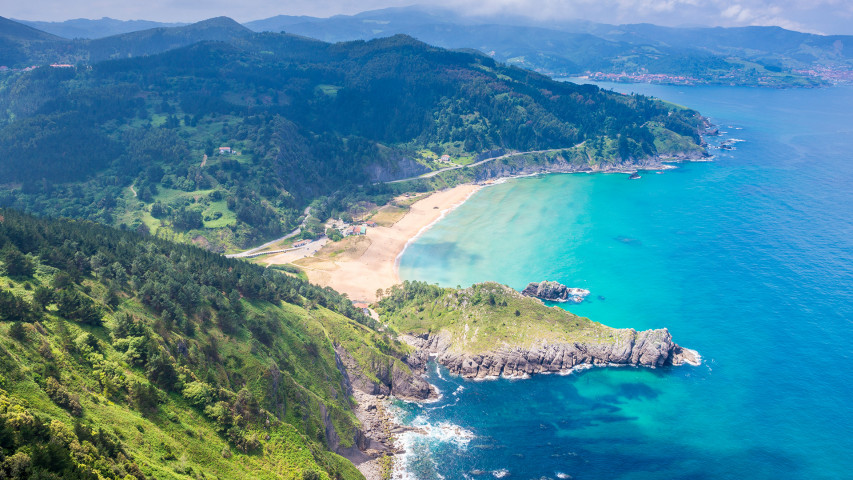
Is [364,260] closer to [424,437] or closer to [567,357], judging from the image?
[567,357]

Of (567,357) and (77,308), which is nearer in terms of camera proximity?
(77,308)

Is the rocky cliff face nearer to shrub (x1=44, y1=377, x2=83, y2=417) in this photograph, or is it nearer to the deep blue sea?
the deep blue sea

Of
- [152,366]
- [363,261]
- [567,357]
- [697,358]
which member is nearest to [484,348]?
[567,357]

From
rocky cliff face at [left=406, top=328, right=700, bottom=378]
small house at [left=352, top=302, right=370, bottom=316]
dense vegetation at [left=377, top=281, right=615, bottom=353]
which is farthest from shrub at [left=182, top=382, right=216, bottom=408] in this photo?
small house at [left=352, top=302, right=370, bottom=316]

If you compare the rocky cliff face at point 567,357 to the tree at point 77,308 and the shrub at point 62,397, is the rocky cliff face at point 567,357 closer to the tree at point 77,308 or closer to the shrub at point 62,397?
the tree at point 77,308

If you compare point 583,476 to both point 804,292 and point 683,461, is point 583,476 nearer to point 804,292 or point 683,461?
point 683,461

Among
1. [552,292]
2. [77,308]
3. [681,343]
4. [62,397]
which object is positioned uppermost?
[77,308]

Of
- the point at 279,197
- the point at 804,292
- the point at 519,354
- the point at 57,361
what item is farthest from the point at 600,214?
the point at 57,361
